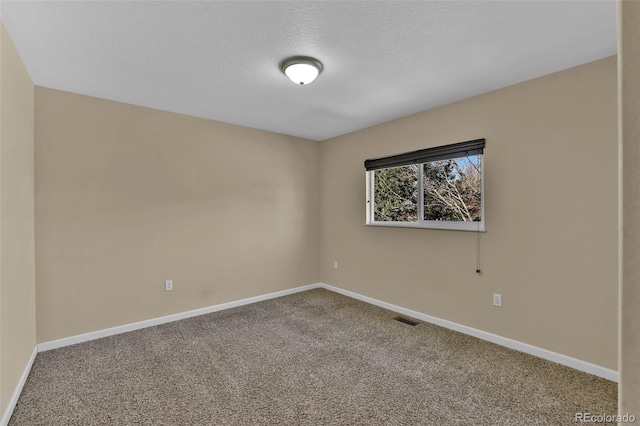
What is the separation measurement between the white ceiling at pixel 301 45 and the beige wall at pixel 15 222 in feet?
0.85

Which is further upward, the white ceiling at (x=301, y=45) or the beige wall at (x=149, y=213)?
the white ceiling at (x=301, y=45)

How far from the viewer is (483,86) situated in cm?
274

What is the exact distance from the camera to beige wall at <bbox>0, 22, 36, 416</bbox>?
182 cm

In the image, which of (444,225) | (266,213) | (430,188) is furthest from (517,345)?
(266,213)

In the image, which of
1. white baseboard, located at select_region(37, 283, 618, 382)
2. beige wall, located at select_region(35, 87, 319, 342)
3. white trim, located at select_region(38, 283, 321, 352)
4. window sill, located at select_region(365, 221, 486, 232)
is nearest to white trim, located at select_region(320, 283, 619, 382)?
white baseboard, located at select_region(37, 283, 618, 382)

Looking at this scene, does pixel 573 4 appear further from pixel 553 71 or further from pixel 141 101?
pixel 141 101

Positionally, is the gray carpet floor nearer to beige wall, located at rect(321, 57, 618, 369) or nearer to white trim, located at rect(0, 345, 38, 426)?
white trim, located at rect(0, 345, 38, 426)

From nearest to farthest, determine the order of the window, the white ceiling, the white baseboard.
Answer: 1. the white ceiling
2. the white baseboard
3. the window

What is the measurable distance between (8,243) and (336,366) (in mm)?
2362

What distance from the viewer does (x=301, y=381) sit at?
7.26ft

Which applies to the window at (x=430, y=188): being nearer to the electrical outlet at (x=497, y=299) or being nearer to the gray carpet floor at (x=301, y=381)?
the electrical outlet at (x=497, y=299)

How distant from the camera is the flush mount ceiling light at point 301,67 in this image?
88.3 inches

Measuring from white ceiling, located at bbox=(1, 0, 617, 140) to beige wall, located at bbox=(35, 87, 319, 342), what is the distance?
0.42 m
